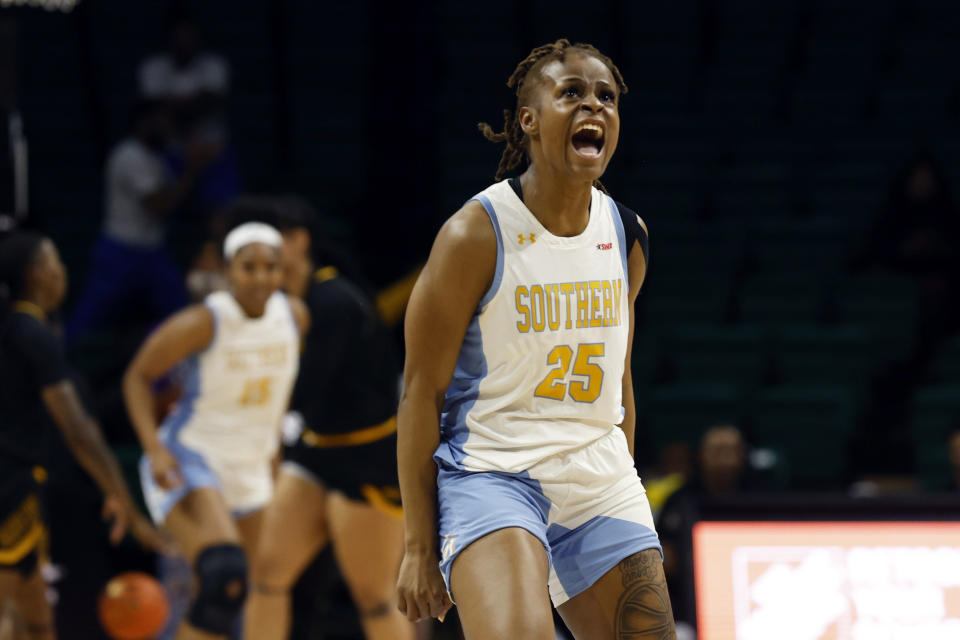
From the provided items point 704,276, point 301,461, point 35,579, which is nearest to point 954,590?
point 301,461

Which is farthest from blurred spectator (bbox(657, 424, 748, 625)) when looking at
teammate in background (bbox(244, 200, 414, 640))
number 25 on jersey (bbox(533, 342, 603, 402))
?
number 25 on jersey (bbox(533, 342, 603, 402))

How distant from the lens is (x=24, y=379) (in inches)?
198

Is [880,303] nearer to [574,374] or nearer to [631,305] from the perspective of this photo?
[631,305]

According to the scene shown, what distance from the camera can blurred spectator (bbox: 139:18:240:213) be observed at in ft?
28.1

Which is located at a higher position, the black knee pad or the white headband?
the white headband

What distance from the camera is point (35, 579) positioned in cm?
501

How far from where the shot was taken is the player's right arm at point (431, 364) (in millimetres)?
2672

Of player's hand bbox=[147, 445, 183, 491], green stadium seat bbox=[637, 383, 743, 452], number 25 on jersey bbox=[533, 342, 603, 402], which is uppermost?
number 25 on jersey bbox=[533, 342, 603, 402]

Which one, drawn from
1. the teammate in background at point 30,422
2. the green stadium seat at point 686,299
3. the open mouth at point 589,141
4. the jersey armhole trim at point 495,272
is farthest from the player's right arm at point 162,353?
the green stadium seat at point 686,299

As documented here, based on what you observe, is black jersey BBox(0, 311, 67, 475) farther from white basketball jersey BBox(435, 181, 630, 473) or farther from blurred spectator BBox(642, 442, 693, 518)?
blurred spectator BBox(642, 442, 693, 518)

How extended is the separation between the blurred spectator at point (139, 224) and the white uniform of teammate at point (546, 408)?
597cm

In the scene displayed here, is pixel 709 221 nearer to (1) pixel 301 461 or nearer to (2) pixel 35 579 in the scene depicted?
(1) pixel 301 461

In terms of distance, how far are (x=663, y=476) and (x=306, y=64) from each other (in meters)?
5.48

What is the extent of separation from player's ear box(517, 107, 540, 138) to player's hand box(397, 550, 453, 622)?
3.07 ft
